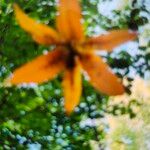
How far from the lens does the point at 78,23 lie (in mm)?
831

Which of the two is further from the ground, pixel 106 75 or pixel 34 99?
pixel 34 99

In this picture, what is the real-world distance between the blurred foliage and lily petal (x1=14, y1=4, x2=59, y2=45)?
509 centimetres

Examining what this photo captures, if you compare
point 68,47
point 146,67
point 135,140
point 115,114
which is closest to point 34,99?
point 115,114

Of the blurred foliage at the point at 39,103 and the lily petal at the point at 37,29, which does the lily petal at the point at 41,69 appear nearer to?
the lily petal at the point at 37,29

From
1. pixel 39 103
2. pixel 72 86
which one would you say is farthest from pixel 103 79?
pixel 39 103

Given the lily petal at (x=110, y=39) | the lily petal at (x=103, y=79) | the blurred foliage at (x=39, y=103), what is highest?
the blurred foliage at (x=39, y=103)

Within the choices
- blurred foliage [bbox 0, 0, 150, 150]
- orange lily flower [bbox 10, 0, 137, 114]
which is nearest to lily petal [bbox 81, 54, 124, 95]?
orange lily flower [bbox 10, 0, 137, 114]

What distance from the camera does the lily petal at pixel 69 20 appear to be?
2.67 feet

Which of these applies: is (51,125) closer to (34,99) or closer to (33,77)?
(34,99)

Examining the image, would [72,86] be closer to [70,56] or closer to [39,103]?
[70,56]

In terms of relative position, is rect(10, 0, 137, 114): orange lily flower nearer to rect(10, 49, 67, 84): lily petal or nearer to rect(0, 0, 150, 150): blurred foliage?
rect(10, 49, 67, 84): lily petal

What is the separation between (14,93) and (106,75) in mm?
6081

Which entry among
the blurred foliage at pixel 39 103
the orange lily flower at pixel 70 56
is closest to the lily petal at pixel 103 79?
the orange lily flower at pixel 70 56

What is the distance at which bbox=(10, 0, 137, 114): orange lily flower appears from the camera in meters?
0.81
